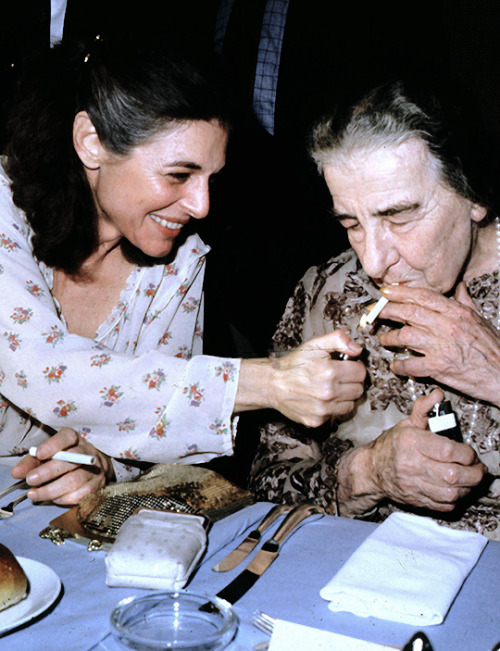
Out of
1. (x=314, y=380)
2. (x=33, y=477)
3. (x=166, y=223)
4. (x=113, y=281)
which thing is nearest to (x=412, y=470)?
(x=314, y=380)

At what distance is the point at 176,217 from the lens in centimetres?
191

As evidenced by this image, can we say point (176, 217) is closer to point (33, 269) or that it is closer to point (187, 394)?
point (33, 269)

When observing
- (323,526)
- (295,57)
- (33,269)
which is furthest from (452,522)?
(295,57)

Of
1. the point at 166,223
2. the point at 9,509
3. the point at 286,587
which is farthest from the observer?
the point at 166,223

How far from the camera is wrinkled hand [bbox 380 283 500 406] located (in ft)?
5.25

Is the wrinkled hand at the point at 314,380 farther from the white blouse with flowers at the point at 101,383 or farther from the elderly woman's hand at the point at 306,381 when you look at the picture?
the white blouse with flowers at the point at 101,383

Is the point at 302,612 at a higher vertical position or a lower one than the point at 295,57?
lower

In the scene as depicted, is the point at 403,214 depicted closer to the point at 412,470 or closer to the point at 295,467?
the point at 412,470

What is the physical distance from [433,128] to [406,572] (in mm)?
1018

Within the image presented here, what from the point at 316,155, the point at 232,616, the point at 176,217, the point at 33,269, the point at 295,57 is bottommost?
the point at 232,616

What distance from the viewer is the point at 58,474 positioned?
1462 millimetres

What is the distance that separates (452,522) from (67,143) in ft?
4.94

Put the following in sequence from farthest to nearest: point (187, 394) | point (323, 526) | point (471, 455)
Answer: point (187, 394), point (471, 455), point (323, 526)

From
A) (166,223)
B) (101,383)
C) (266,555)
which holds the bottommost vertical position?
(266,555)
